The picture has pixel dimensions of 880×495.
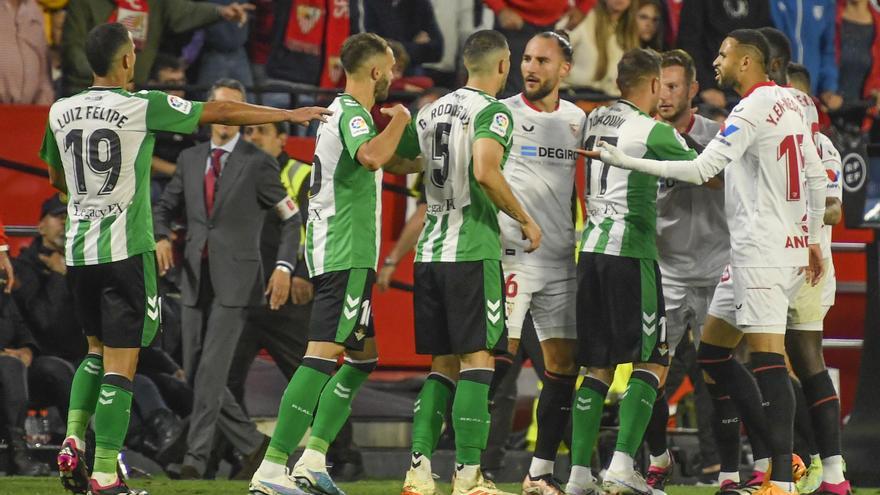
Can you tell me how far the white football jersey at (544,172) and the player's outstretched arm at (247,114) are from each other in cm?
132

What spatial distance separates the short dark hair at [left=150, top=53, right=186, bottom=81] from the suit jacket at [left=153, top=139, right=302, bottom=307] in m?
1.87

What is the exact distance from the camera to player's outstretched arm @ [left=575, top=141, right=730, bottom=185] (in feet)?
26.5

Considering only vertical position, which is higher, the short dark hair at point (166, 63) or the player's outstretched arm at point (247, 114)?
the short dark hair at point (166, 63)

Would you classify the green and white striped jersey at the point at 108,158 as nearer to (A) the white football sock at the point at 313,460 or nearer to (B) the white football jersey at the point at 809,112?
(A) the white football sock at the point at 313,460

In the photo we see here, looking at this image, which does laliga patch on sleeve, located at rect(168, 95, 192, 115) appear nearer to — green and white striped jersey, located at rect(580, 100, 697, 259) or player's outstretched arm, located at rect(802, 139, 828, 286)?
green and white striped jersey, located at rect(580, 100, 697, 259)

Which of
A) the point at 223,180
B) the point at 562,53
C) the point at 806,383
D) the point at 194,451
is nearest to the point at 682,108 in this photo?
the point at 562,53

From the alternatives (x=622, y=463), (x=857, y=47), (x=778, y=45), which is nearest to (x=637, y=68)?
(x=778, y=45)

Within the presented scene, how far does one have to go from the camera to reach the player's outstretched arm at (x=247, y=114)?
7.85 meters

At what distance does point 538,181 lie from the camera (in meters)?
8.84

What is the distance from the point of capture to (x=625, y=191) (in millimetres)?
8719

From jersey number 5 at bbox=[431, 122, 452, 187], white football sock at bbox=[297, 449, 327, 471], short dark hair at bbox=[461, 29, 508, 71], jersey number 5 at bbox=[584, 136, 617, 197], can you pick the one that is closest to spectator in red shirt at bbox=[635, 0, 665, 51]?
jersey number 5 at bbox=[584, 136, 617, 197]

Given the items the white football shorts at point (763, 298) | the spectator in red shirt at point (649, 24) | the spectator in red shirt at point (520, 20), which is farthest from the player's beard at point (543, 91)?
the spectator in red shirt at point (649, 24)

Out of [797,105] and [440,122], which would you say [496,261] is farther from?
[797,105]

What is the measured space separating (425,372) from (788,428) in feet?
15.5
